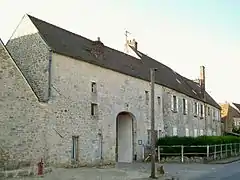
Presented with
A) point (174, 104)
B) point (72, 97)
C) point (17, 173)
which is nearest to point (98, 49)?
point (72, 97)

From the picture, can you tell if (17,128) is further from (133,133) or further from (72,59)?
(133,133)

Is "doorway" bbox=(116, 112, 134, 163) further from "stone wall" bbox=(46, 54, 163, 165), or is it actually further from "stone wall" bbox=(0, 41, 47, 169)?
"stone wall" bbox=(0, 41, 47, 169)

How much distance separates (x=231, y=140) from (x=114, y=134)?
57.5 ft

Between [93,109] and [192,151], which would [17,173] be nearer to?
[93,109]

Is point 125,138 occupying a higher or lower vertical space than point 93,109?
lower

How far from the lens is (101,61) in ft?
93.9

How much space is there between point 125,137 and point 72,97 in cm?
959

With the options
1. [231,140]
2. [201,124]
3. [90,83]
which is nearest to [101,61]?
[90,83]

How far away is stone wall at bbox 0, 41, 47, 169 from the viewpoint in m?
19.5

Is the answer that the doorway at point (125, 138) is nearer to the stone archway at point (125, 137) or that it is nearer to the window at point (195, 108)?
the stone archway at point (125, 137)

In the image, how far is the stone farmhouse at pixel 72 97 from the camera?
20828mm

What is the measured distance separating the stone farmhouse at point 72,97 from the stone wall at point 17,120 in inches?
2.0

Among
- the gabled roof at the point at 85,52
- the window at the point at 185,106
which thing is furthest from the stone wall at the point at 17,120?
the window at the point at 185,106

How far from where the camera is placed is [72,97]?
80.8ft
